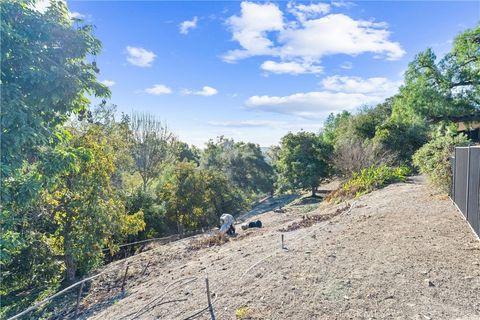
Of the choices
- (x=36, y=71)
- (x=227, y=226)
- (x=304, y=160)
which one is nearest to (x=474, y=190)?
(x=36, y=71)

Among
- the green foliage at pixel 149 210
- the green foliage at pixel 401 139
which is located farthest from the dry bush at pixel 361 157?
the green foliage at pixel 149 210

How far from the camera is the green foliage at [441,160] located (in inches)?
322

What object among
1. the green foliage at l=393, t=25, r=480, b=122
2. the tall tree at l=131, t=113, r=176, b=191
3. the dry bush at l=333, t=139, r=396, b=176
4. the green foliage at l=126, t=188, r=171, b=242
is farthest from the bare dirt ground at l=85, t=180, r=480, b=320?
the tall tree at l=131, t=113, r=176, b=191

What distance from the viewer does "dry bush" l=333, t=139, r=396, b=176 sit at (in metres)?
16.1

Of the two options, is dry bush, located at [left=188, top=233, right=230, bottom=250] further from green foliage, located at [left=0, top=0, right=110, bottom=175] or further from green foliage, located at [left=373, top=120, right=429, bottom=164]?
green foliage, located at [left=373, top=120, right=429, bottom=164]

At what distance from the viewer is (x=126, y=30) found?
31.0ft

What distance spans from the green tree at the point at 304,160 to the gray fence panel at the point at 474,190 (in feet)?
48.5

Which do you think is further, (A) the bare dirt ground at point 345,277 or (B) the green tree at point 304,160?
(B) the green tree at point 304,160

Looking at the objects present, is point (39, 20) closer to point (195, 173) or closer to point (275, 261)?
point (275, 261)

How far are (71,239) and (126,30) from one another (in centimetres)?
622

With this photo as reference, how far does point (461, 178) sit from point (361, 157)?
9.76 metres

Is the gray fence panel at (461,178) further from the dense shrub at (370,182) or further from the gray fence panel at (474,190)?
the dense shrub at (370,182)

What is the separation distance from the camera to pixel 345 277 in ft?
13.8

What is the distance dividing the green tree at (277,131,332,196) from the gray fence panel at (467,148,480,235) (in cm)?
1479
